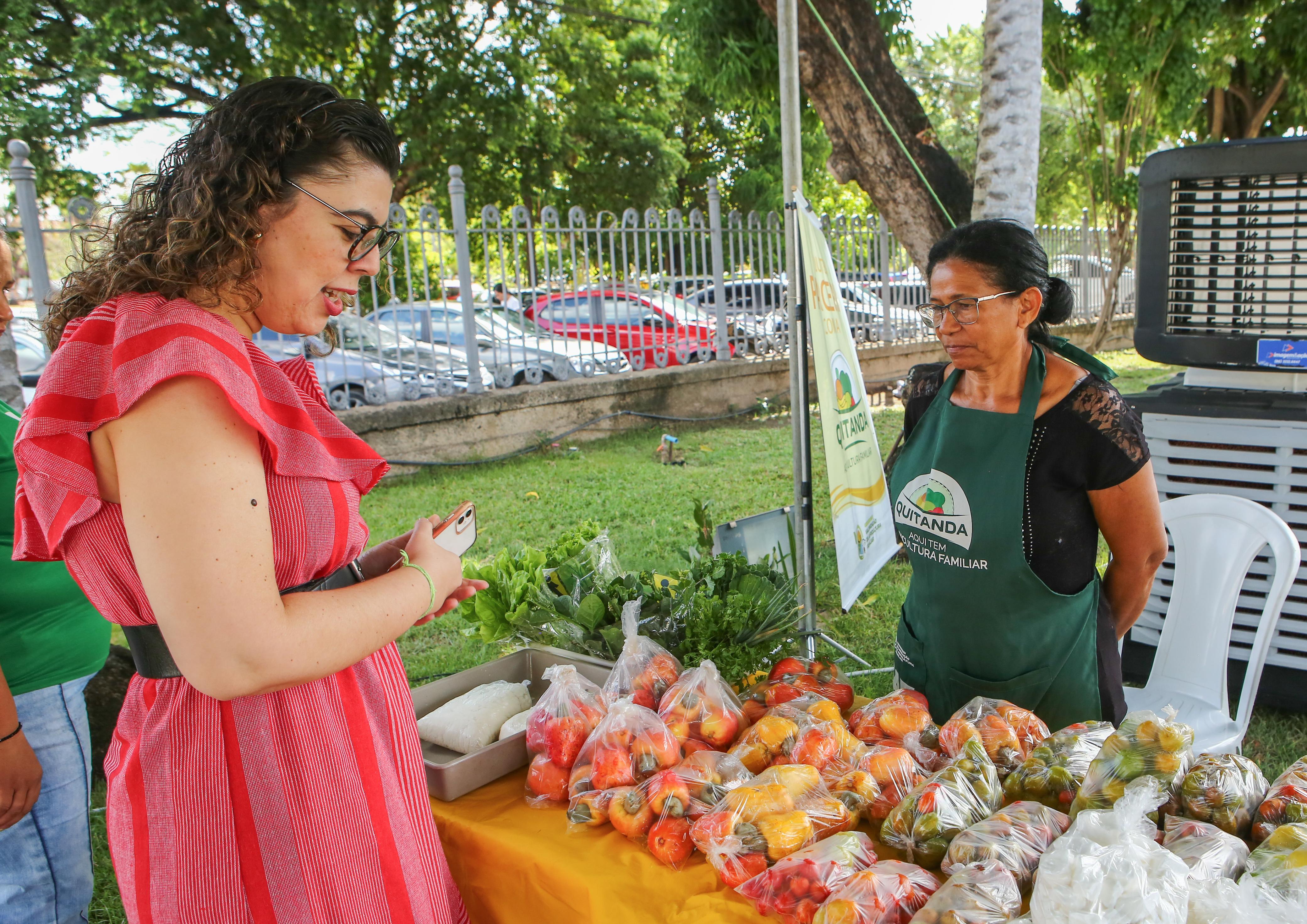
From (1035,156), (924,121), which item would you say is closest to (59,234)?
(924,121)

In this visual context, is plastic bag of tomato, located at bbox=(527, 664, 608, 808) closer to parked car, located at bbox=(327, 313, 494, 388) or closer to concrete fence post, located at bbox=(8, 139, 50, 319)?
concrete fence post, located at bbox=(8, 139, 50, 319)

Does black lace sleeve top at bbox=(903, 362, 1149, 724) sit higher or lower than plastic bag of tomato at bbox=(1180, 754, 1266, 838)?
higher

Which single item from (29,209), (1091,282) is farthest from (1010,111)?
(1091,282)

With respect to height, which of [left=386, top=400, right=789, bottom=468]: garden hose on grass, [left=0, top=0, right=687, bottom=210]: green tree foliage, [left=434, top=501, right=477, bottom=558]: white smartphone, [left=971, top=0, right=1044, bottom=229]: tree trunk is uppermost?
[left=0, top=0, right=687, bottom=210]: green tree foliage

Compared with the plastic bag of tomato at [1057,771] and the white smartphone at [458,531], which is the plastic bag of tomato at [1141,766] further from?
the white smartphone at [458,531]

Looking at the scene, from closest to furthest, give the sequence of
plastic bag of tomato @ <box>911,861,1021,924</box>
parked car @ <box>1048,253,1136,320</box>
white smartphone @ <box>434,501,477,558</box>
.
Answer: plastic bag of tomato @ <box>911,861,1021,924</box>
white smartphone @ <box>434,501,477,558</box>
parked car @ <box>1048,253,1136,320</box>

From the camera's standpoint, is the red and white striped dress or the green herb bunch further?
the green herb bunch

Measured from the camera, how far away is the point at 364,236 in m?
1.16

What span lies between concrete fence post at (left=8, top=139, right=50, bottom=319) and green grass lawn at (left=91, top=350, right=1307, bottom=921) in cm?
288

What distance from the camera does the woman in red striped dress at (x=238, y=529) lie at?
0.97m

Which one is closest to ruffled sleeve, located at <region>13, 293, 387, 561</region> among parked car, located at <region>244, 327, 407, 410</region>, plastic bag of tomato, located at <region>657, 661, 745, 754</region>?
plastic bag of tomato, located at <region>657, 661, 745, 754</region>

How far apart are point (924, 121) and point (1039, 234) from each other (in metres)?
9.60

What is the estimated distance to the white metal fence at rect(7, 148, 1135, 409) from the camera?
796cm

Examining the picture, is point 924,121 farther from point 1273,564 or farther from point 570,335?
point 570,335
